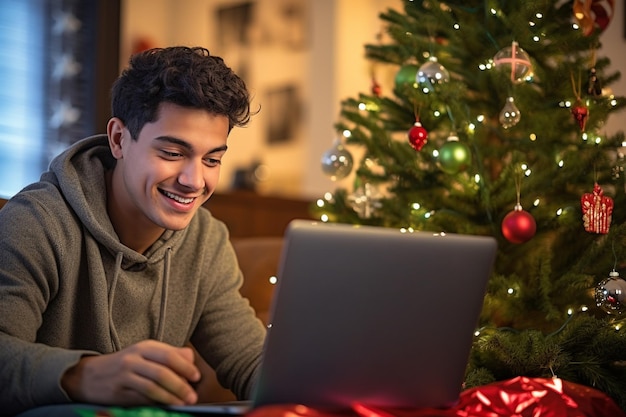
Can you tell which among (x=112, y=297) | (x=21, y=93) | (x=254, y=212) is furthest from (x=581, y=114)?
(x=21, y=93)

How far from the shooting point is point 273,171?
17.0 feet

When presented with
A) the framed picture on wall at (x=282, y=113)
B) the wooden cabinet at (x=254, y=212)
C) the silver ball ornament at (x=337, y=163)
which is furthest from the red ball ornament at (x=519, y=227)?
the framed picture on wall at (x=282, y=113)

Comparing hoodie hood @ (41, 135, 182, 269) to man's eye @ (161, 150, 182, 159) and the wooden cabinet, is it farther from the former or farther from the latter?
the wooden cabinet

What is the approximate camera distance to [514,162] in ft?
7.11

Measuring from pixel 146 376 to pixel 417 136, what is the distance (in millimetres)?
1134

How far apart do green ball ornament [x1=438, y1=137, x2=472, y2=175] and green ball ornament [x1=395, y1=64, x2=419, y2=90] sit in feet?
0.66

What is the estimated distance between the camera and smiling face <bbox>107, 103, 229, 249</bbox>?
1646 millimetres

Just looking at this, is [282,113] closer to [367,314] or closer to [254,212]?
[254,212]

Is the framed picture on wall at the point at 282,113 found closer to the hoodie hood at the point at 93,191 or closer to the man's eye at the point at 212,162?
the hoodie hood at the point at 93,191

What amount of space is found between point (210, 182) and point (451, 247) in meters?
0.59

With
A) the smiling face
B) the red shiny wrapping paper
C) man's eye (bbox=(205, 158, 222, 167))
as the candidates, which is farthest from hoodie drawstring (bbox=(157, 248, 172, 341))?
the red shiny wrapping paper

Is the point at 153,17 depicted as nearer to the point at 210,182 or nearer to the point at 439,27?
the point at 439,27

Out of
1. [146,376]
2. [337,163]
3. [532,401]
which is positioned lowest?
[532,401]

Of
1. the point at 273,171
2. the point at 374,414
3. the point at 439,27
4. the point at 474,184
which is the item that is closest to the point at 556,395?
the point at 374,414
